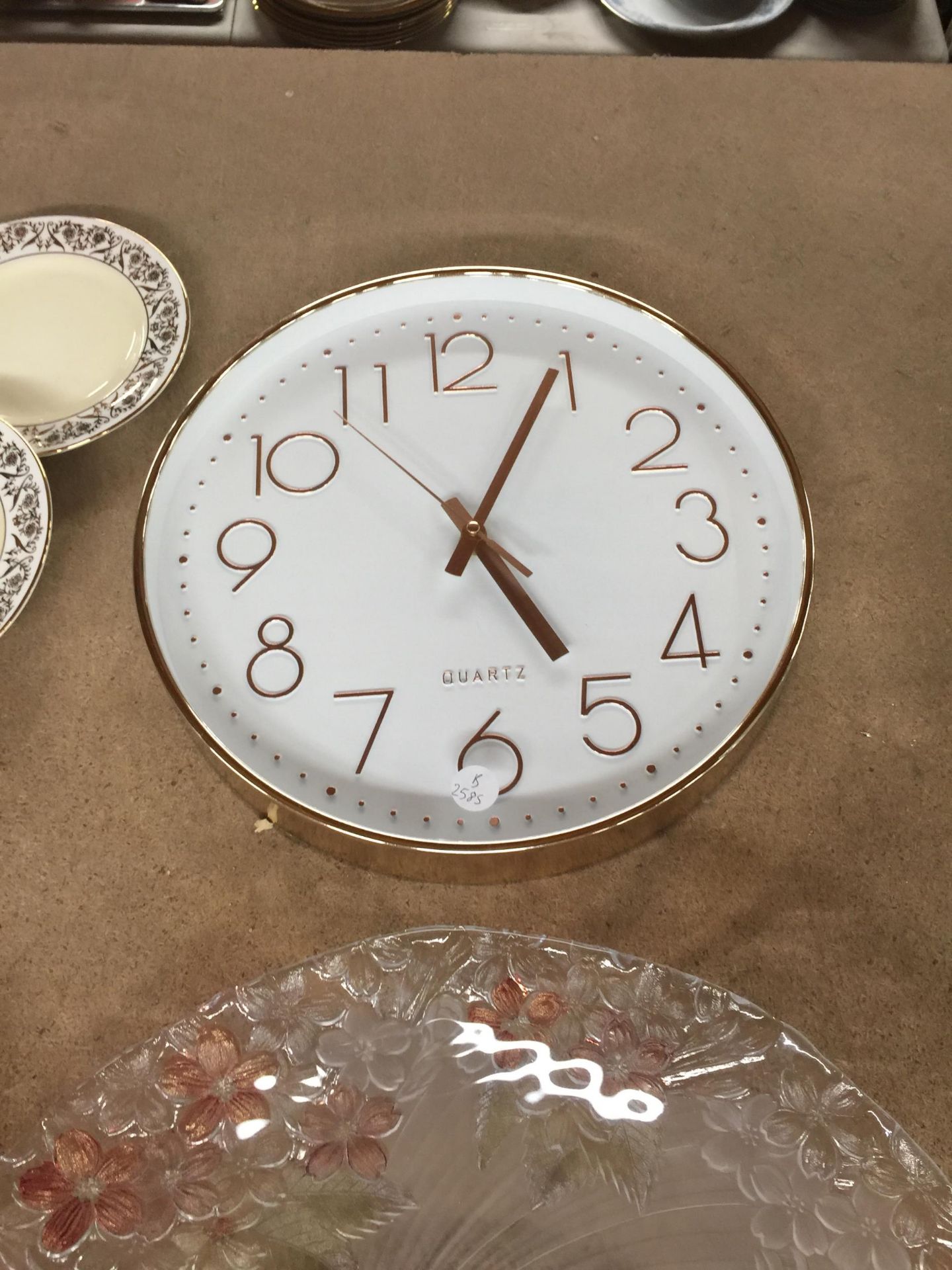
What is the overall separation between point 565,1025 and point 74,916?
0.35 metres

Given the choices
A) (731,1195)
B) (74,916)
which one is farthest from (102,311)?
(731,1195)

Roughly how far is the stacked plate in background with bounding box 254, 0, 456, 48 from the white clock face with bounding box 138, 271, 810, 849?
15.8 inches

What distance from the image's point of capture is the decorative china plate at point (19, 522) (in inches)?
27.5

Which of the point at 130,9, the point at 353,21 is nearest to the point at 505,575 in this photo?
the point at 353,21

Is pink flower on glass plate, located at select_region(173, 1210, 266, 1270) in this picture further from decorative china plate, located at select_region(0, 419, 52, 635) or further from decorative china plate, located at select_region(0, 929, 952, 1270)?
decorative china plate, located at select_region(0, 419, 52, 635)

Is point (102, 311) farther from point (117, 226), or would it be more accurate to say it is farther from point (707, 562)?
point (707, 562)

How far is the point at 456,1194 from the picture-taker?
0.55m

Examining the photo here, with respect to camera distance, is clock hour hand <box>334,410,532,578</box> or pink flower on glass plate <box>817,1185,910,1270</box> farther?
clock hour hand <box>334,410,532,578</box>

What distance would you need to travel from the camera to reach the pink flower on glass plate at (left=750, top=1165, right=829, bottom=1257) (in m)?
0.54

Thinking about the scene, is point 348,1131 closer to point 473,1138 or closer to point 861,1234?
point 473,1138

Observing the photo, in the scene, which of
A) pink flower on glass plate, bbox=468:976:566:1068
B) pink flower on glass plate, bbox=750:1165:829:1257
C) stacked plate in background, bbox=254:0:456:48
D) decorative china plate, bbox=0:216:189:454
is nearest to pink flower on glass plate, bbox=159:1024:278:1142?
pink flower on glass plate, bbox=468:976:566:1068

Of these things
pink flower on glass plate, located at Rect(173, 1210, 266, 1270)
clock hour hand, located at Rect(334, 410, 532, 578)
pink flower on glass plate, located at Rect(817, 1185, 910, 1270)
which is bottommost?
pink flower on glass plate, located at Rect(173, 1210, 266, 1270)

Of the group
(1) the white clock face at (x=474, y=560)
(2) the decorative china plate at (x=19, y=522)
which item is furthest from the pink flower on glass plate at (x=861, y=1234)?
(2) the decorative china plate at (x=19, y=522)

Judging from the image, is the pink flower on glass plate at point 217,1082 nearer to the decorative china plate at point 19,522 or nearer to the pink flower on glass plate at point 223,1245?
the pink flower on glass plate at point 223,1245
